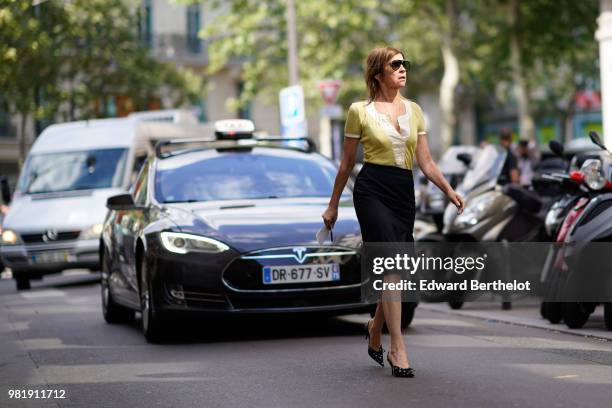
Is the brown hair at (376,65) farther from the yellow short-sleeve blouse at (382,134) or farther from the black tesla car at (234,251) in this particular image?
the black tesla car at (234,251)

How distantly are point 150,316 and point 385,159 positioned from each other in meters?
2.88

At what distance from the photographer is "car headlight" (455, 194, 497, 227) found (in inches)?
540

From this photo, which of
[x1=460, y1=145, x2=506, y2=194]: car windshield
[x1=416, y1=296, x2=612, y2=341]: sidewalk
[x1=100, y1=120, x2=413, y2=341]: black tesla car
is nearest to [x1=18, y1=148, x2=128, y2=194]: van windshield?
[x1=416, y1=296, x2=612, y2=341]: sidewalk

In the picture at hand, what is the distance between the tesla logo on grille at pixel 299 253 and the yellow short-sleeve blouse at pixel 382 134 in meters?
1.91

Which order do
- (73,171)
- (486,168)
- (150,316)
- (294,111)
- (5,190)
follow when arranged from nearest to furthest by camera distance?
(150,316) < (486,168) < (5,190) < (73,171) < (294,111)

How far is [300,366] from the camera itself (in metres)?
8.47

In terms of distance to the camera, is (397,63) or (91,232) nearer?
(397,63)

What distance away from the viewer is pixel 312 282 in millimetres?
9797

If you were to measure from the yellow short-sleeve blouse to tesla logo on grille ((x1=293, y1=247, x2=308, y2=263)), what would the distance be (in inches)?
75.0

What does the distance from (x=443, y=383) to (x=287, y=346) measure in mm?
2296

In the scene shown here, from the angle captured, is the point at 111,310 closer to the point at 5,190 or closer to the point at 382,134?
the point at 382,134

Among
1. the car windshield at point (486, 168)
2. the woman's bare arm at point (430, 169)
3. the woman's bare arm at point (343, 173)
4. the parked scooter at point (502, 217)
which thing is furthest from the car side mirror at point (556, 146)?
the woman's bare arm at point (343, 173)

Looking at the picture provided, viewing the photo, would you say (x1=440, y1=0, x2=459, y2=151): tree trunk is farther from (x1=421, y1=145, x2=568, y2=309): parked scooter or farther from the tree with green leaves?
(x1=421, y1=145, x2=568, y2=309): parked scooter

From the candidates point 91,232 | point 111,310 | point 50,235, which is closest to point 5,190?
point 50,235
